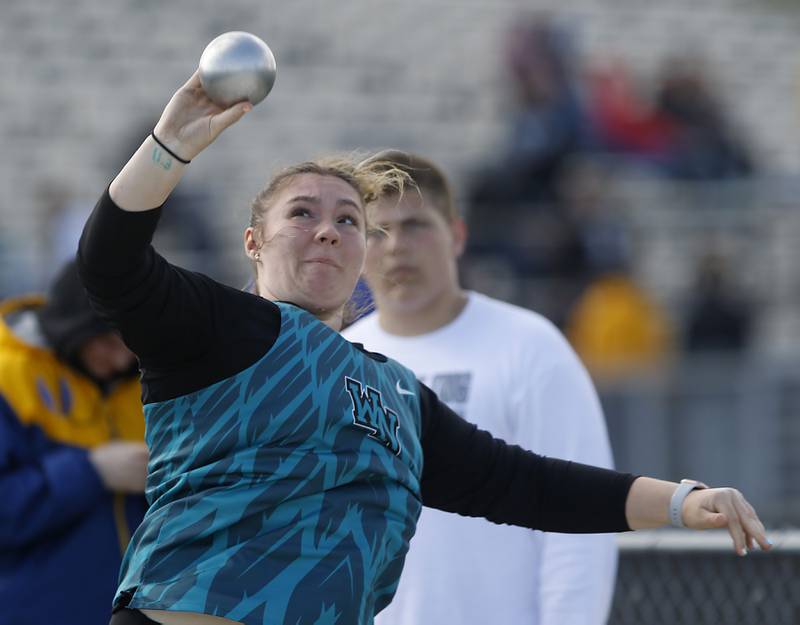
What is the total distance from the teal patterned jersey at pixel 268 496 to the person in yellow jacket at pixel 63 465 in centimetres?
131

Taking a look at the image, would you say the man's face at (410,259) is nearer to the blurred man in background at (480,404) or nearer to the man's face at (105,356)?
the blurred man in background at (480,404)

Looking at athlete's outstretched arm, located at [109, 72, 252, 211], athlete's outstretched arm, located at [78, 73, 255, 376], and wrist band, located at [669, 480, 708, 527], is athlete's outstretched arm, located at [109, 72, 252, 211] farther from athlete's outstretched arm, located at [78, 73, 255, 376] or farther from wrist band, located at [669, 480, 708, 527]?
wrist band, located at [669, 480, 708, 527]

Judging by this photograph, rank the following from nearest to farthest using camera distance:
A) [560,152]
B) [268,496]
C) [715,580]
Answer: [268,496] → [715,580] → [560,152]

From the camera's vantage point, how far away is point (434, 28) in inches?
471

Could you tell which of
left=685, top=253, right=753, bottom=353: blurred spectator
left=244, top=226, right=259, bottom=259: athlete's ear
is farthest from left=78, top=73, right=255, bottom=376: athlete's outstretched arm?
left=685, top=253, right=753, bottom=353: blurred spectator

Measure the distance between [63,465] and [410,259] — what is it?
1.07 meters

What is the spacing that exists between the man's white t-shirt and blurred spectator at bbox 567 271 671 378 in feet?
16.9

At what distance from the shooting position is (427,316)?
368 cm

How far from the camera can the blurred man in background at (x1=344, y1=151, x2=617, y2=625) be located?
3443mm

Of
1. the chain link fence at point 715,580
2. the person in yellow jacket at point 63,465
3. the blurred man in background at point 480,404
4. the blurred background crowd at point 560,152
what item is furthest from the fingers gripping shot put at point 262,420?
the blurred background crowd at point 560,152

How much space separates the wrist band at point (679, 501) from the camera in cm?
263

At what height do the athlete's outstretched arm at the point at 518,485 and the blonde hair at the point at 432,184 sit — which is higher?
the blonde hair at the point at 432,184

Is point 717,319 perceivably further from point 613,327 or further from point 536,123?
point 536,123

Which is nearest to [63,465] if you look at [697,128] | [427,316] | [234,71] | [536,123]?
[427,316]
